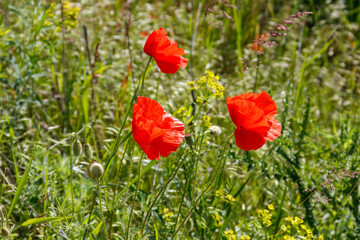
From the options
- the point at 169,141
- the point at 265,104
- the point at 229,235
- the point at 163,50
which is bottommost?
the point at 229,235

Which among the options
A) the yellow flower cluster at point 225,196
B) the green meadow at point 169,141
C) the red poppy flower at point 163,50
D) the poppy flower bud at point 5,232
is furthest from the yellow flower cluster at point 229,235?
the poppy flower bud at point 5,232

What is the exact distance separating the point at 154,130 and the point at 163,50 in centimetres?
35

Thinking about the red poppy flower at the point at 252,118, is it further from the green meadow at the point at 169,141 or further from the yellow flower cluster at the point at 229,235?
the yellow flower cluster at the point at 229,235

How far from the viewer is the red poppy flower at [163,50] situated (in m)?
1.39

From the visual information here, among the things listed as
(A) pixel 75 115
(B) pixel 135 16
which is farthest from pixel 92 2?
(A) pixel 75 115

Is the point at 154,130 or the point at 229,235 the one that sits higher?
the point at 154,130

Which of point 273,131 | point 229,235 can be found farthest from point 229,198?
point 273,131

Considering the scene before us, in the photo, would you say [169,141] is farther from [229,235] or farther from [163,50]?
[229,235]

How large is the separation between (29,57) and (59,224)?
0.97 meters

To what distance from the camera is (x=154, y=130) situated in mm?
1186

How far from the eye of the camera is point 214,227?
5.66 ft

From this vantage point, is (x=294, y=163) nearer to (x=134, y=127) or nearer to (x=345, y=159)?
(x=345, y=159)

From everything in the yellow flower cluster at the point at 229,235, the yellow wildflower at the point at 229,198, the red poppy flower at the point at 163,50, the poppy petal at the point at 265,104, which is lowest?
the yellow flower cluster at the point at 229,235

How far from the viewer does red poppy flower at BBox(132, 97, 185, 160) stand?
118 cm
